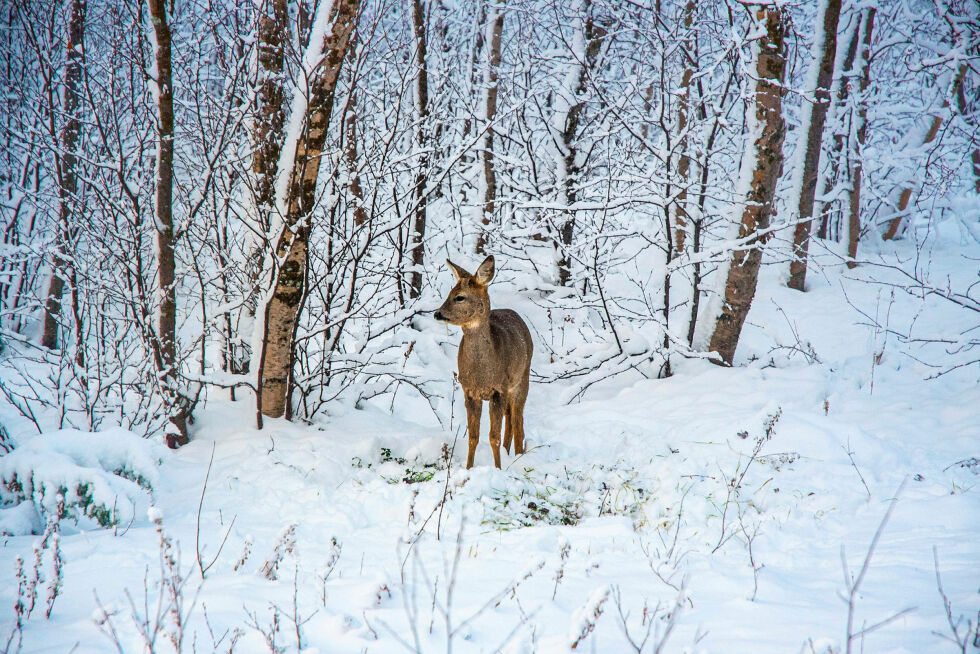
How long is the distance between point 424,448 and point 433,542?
1.77m

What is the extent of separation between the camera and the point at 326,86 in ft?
15.6

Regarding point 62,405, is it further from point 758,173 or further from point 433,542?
point 758,173

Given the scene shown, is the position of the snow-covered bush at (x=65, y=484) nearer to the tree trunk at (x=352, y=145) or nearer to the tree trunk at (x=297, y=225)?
the tree trunk at (x=297, y=225)

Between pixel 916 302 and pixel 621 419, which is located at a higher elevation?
pixel 916 302

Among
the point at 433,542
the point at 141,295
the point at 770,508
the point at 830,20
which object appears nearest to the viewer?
the point at 433,542

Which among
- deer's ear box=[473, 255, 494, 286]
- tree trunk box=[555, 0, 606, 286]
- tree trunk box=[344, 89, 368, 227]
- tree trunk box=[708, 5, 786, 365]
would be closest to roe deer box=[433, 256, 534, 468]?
deer's ear box=[473, 255, 494, 286]

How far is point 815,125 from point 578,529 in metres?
9.40

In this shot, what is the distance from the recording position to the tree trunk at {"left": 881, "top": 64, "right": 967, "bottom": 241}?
13.5 metres

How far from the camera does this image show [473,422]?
16.0 ft

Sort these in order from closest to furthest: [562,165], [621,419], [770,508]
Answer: [770,508] → [621,419] → [562,165]

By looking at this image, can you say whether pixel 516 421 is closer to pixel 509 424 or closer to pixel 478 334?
pixel 509 424

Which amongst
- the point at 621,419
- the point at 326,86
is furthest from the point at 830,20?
the point at 326,86

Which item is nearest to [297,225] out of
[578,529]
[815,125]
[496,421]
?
[496,421]

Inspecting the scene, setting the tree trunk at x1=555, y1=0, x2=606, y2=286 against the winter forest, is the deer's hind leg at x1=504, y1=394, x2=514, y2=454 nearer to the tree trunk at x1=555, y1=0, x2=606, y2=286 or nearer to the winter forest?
the winter forest
